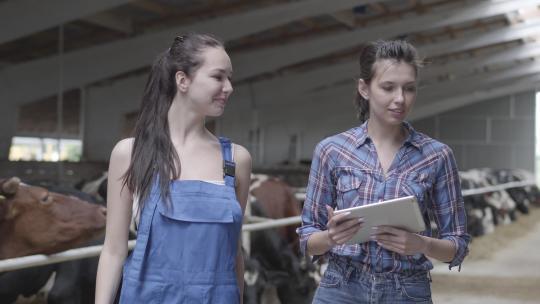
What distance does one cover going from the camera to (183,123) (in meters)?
1.79

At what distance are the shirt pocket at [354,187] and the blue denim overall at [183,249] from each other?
0.38m

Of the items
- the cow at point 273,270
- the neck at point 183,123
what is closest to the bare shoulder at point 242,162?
the neck at point 183,123

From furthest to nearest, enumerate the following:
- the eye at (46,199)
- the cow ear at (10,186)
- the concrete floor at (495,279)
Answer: the concrete floor at (495,279)
the eye at (46,199)
the cow ear at (10,186)

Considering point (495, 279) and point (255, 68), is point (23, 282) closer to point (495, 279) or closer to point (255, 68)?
point (495, 279)

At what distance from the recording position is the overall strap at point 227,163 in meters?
1.71

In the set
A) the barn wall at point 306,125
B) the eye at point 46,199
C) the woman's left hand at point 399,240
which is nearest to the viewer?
the woman's left hand at point 399,240

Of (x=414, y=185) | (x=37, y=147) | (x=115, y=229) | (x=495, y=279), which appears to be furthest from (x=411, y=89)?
(x=37, y=147)

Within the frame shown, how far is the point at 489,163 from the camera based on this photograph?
2956 centimetres

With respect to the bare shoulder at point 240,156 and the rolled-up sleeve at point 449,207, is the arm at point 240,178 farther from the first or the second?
the rolled-up sleeve at point 449,207

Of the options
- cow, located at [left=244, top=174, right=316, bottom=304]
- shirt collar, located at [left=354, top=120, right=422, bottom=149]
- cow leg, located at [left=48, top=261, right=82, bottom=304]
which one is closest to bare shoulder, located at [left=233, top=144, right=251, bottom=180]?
shirt collar, located at [left=354, top=120, right=422, bottom=149]

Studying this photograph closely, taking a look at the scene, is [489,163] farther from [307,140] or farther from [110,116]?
[110,116]

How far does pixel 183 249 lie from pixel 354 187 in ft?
1.75

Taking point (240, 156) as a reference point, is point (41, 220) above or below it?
below

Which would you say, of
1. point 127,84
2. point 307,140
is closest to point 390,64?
point 127,84
